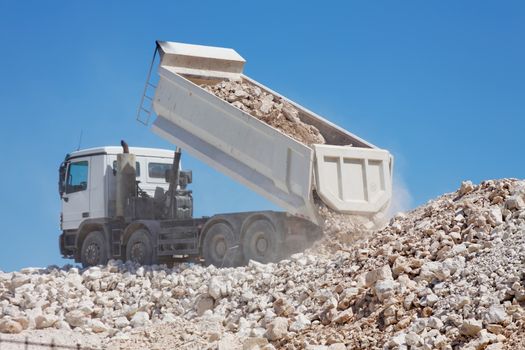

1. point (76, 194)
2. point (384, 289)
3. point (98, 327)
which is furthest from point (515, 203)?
point (76, 194)

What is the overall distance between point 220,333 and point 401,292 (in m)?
2.30

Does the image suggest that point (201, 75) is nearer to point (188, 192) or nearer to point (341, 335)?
point (188, 192)

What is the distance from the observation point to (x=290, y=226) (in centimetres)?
1523

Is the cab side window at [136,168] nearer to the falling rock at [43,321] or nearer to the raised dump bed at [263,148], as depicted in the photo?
the raised dump bed at [263,148]

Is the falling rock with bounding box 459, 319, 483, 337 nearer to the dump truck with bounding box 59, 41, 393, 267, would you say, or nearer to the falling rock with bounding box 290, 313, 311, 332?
the falling rock with bounding box 290, 313, 311, 332

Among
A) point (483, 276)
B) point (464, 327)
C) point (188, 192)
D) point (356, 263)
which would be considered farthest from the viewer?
point (188, 192)

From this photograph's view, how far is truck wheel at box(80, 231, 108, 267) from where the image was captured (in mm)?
18641

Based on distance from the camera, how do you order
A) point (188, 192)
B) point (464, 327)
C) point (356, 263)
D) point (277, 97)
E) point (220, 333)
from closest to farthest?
point (464, 327), point (220, 333), point (356, 263), point (277, 97), point (188, 192)

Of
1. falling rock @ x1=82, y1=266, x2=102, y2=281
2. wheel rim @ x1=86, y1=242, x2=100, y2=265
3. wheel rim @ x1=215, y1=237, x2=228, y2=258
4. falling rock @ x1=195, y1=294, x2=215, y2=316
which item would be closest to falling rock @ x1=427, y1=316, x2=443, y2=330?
falling rock @ x1=195, y1=294, x2=215, y2=316

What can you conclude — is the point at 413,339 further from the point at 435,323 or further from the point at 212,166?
the point at 212,166

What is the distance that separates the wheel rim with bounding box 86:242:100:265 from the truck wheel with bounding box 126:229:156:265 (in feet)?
2.87

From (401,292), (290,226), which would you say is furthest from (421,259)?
(290,226)

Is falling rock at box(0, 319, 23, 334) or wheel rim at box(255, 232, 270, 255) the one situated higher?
wheel rim at box(255, 232, 270, 255)

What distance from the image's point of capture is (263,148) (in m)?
15.2
